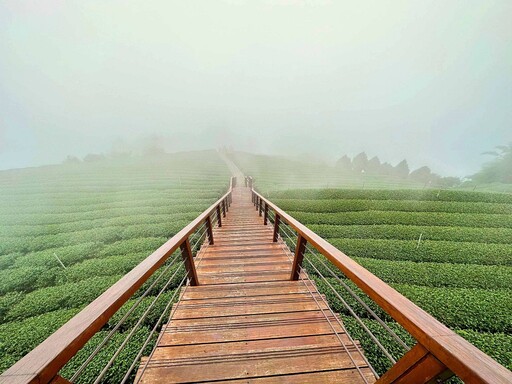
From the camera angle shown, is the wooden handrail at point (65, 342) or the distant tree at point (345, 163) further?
the distant tree at point (345, 163)

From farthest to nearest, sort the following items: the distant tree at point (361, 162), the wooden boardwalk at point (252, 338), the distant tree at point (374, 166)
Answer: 1. the distant tree at point (374, 166)
2. the distant tree at point (361, 162)
3. the wooden boardwalk at point (252, 338)

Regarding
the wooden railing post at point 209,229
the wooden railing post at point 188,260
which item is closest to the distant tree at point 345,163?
the wooden railing post at point 209,229

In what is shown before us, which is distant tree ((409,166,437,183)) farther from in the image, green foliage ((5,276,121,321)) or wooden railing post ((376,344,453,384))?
green foliage ((5,276,121,321))

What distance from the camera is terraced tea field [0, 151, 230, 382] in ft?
14.5

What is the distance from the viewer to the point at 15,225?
38.7 ft

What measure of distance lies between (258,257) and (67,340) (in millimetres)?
3601

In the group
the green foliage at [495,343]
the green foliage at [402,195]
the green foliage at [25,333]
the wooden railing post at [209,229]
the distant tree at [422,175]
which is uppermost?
the wooden railing post at [209,229]

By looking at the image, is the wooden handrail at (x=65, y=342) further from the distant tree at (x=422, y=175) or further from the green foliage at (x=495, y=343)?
the distant tree at (x=422, y=175)

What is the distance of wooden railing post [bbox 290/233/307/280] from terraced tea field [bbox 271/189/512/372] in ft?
6.00

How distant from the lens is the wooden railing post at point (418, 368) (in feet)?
A: 3.03

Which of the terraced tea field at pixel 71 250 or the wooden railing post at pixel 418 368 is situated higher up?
the wooden railing post at pixel 418 368

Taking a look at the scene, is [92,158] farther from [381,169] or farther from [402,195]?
[381,169]

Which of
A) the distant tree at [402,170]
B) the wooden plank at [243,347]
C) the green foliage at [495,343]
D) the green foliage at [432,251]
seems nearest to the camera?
the wooden plank at [243,347]

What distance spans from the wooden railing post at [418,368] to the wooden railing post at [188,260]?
2.43m
